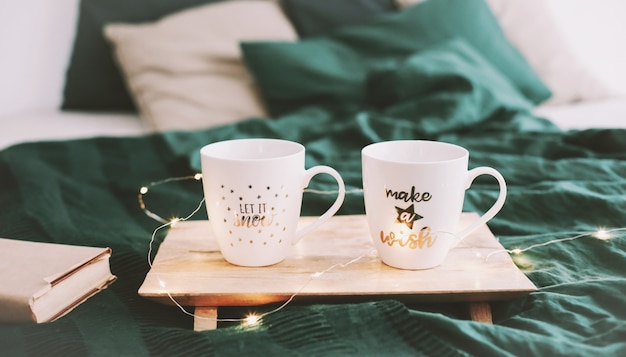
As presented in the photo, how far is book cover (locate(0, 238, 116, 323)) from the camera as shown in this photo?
562 millimetres

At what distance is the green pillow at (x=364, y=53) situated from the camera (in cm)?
146

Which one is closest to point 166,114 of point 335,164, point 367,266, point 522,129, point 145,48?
point 145,48

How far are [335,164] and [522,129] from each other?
447mm

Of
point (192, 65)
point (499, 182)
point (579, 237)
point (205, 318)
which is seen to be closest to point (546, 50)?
point (192, 65)

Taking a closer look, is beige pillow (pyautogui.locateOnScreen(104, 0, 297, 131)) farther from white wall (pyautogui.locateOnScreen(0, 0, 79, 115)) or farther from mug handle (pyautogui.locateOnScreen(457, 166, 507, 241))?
mug handle (pyautogui.locateOnScreen(457, 166, 507, 241))

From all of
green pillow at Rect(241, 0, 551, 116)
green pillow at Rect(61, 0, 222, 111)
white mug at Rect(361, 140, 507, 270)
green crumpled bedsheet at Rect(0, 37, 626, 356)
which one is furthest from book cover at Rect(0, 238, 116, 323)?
green pillow at Rect(61, 0, 222, 111)

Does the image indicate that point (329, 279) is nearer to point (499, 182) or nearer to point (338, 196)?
point (338, 196)

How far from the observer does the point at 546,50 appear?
173 centimetres

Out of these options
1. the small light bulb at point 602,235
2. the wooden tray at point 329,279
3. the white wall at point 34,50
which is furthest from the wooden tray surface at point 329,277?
the white wall at point 34,50

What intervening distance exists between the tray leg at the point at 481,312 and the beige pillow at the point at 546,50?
1.27 m

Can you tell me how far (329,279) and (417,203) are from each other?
12 cm

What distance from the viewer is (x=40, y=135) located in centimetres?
139

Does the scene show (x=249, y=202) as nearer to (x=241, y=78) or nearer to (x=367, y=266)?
(x=367, y=266)

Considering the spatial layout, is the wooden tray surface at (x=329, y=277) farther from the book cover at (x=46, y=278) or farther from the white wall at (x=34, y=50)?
the white wall at (x=34, y=50)
